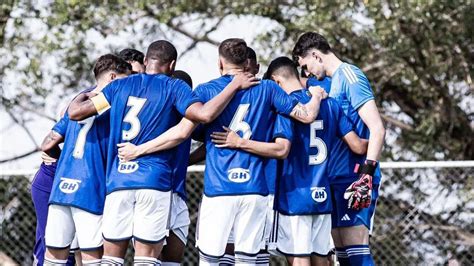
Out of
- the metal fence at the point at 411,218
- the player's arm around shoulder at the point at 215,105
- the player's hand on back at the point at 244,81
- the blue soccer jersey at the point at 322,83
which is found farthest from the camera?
the metal fence at the point at 411,218

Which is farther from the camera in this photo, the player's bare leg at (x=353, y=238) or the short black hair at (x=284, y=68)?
the player's bare leg at (x=353, y=238)

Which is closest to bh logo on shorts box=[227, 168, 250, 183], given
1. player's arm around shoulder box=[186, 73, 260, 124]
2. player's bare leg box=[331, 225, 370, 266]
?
player's arm around shoulder box=[186, 73, 260, 124]

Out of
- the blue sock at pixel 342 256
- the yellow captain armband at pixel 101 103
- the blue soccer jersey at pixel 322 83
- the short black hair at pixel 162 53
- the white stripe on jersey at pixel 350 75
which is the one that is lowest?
the blue sock at pixel 342 256

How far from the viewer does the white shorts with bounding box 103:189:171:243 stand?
848cm

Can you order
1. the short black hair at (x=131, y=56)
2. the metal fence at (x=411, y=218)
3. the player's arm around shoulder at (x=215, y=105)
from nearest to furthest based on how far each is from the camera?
the player's arm around shoulder at (x=215, y=105) → the short black hair at (x=131, y=56) → the metal fence at (x=411, y=218)

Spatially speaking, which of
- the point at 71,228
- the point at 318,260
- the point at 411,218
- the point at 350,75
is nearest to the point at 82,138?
the point at 71,228

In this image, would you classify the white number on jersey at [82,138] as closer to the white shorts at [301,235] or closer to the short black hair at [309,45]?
the white shorts at [301,235]

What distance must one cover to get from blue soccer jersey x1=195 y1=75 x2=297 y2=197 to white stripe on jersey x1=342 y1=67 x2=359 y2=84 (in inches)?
25.6

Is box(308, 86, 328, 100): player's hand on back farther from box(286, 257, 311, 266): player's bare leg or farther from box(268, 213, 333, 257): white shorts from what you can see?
box(286, 257, 311, 266): player's bare leg

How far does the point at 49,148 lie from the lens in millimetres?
9391

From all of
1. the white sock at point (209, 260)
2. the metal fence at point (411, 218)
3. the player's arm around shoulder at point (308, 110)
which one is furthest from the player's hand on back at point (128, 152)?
the metal fence at point (411, 218)

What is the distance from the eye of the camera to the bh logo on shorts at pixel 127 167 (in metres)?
8.52

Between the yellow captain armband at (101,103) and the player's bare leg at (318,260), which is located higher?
the yellow captain armband at (101,103)

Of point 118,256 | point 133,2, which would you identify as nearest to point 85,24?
point 133,2
